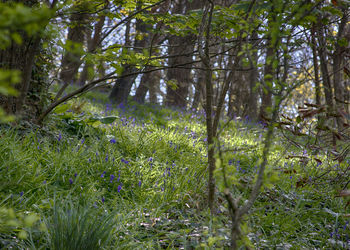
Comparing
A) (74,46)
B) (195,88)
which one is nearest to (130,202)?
(195,88)

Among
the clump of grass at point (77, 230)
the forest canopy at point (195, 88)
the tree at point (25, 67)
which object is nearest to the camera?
the forest canopy at point (195, 88)

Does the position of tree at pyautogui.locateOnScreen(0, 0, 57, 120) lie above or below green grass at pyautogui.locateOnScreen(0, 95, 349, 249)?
above

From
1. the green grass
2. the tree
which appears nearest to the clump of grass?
the green grass

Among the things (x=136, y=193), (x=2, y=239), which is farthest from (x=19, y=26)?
(x=136, y=193)

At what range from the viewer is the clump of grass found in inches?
65.0

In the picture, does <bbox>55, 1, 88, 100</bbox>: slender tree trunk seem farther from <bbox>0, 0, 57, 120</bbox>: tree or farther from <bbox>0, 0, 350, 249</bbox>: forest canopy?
<bbox>0, 0, 57, 120</bbox>: tree

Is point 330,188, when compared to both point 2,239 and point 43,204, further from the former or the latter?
point 2,239

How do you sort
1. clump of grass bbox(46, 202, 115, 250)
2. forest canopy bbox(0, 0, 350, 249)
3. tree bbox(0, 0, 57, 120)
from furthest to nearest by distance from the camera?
tree bbox(0, 0, 57, 120)
clump of grass bbox(46, 202, 115, 250)
forest canopy bbox(0, 0, 350, 249)

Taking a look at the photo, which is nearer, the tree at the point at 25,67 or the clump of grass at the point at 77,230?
the clump of grass at the point at 77,230

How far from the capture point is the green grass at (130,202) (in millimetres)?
1729

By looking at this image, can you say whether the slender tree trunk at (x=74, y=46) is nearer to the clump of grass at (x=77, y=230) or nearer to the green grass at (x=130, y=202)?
the green grass at (x=130, y=202)

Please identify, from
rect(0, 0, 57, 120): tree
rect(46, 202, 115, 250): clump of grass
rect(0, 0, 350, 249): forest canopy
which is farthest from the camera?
rect(0, 0, 57, 120): tree

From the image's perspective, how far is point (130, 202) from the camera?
2.51 metres

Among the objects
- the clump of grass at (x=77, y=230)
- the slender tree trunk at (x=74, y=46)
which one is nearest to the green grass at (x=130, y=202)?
the clump of grass at (x=77, y=230)
